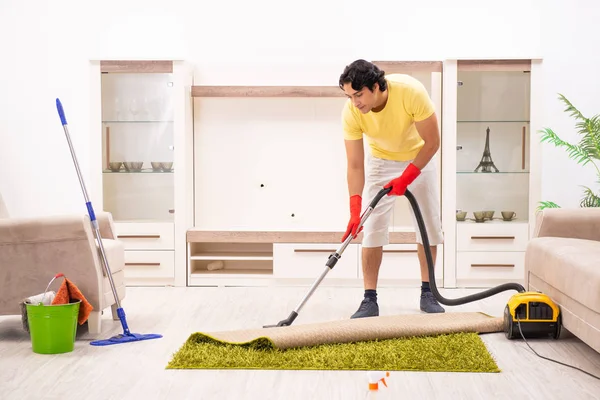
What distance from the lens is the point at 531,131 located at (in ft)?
16.2

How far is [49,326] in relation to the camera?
3129 mm

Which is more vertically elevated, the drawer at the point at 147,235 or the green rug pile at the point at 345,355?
the drawer at the point at 147,235

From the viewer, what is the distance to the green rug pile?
9.35 feet

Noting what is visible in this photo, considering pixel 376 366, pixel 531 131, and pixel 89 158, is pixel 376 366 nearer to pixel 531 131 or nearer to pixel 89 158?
pixel 531 131

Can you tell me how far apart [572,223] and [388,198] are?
0.90m

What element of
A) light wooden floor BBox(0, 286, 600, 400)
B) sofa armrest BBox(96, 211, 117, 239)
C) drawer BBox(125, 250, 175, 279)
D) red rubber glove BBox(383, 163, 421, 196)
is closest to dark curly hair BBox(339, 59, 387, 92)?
red rubber glove BBox(383, 163, 421, 196)

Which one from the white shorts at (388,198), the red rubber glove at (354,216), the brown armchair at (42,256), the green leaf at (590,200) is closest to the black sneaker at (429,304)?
the white shorts at (388,198)

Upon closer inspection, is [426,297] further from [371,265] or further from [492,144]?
[492,144]

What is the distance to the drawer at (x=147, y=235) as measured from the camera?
16.4ft

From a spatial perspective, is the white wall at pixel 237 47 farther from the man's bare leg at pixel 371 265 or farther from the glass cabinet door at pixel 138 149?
the man's bare leg at pixel 371 265

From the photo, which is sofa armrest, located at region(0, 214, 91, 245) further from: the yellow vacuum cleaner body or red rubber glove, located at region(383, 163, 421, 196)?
the yellow vacuum cleaner body

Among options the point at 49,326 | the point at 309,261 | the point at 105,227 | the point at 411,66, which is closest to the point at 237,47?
the point at 411,66

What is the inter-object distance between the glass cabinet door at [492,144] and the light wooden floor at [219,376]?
5.29 feet

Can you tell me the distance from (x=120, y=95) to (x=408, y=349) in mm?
2879
